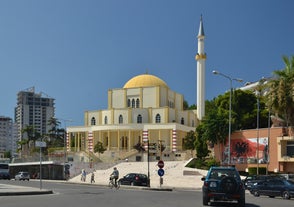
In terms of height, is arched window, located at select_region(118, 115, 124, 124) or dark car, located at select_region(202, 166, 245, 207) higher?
arched window, located at select_region(118, 115, 124, 124)

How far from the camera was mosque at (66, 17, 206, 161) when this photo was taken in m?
88.5

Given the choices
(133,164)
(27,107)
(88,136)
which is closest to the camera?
(133,164)

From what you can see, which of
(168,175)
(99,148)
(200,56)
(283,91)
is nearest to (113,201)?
(283,91)

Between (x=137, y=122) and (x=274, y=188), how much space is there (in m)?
65.2

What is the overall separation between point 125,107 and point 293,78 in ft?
205

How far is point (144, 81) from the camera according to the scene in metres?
101

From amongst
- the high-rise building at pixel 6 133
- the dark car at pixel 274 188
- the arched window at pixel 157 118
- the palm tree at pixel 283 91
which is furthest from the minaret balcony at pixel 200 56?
the high-rise building at pixel 6 133

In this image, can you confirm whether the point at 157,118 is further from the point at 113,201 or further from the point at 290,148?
the point at 113,201

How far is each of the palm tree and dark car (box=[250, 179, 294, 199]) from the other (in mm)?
7394

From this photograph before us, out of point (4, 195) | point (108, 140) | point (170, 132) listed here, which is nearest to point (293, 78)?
point (4, 195)

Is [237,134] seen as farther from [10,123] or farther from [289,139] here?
[10,123]

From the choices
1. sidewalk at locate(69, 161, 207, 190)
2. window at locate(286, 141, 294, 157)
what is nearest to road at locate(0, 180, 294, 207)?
sidewalk at locate(69, 161, 207, 190)

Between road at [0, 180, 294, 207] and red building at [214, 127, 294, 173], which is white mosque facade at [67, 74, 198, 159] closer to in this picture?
red building at [214, 127, 294, 173]

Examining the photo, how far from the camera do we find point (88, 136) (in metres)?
95.6
